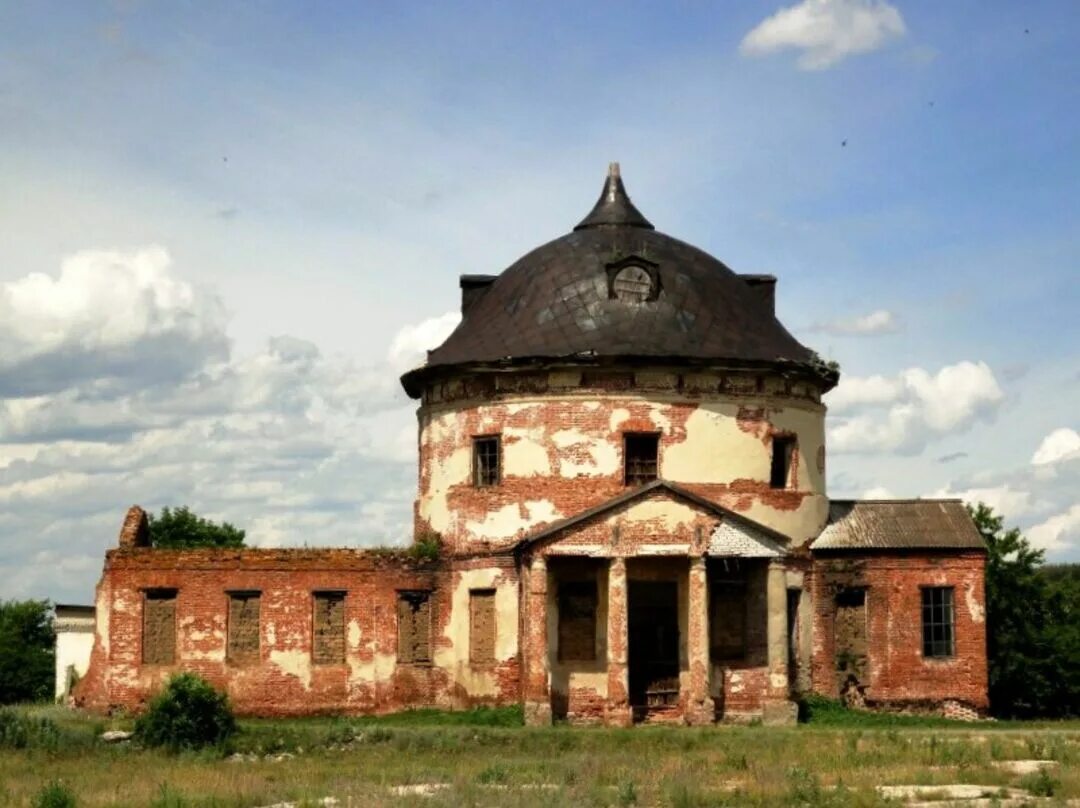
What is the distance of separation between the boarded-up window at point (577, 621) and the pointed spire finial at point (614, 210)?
28.3 ft

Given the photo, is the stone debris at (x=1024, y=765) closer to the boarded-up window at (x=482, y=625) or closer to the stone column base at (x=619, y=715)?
the stone column base at (x=619, y=715)

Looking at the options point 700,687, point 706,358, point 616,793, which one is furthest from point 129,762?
point 706,358

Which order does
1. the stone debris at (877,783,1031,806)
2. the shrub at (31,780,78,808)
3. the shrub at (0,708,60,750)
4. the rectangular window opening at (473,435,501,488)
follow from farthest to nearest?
the rectangular window opening at (473,435,501,488) → the shrub at (0,708,60,750) → the stone debris at (877,783,1031,806) → the shrub at (31,780,78,808)

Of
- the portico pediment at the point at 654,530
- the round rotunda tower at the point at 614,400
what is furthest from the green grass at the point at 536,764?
the round rotunda tower at the point at 614,400

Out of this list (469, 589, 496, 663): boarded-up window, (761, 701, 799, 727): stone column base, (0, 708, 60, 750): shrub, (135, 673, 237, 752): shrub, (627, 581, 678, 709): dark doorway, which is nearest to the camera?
(0, 708, 60, 750): shrub

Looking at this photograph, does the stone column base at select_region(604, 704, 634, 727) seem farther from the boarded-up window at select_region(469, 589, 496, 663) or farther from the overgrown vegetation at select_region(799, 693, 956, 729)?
the overgrown vegetation at select_region(799, 693, 956, 729)

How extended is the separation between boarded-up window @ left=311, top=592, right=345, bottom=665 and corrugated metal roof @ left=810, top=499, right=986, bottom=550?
9.70 meters

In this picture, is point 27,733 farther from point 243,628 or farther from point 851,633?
point 851,633

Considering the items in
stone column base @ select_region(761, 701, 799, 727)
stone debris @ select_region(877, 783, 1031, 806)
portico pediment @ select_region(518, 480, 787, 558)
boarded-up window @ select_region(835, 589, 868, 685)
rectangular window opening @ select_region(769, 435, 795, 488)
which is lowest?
stone debris @ select_region(877, 783, 1031, 806)

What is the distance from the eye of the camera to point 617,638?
106ft

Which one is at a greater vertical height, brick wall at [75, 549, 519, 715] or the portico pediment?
the portico pediment

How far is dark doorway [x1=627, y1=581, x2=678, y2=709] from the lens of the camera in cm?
3372

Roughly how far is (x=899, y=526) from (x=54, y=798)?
66.5ft

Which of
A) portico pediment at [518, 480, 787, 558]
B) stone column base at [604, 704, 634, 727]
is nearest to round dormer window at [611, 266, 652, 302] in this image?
portico pediment at [518, 480, 787, 558]
